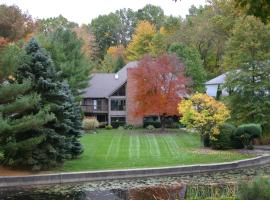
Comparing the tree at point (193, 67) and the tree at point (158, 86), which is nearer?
the tree at point (158, 86)

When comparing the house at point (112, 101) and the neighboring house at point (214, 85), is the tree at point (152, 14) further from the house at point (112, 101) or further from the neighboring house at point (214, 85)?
the neighboring house at point (214, 85)

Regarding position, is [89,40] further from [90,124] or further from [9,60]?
[9,60]

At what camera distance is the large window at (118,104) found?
187 feet

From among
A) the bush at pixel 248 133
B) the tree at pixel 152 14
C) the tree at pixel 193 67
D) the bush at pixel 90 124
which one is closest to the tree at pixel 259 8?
the bush at pixel 248 133

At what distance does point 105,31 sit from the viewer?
91062mm

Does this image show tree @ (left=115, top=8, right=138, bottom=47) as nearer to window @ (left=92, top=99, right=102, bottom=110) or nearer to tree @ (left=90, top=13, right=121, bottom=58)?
tree @ (left=90, top=13, right=121, bottom=58)

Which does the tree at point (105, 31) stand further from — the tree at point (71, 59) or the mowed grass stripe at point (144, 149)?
the mowed grass stripe at point (144, 149)

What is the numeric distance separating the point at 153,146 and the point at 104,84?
2524 cm

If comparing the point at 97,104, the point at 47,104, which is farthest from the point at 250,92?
the point at 97,104

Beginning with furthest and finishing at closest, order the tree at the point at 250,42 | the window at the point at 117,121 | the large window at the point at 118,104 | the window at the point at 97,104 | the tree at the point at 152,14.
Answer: the tree at the point at 152,14 < the window at the point at 97,104 < the large window at the point at 118,104 < the window at the point at 117,121 < the tree at the point at 250,42

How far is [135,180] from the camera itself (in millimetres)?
23734

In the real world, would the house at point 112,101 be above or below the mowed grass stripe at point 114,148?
above

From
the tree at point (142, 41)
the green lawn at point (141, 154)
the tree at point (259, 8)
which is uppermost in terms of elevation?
the tree at point (142, 41)

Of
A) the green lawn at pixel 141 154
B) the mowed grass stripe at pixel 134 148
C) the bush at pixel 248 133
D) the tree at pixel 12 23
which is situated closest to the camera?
the tree at pixel 12 23
